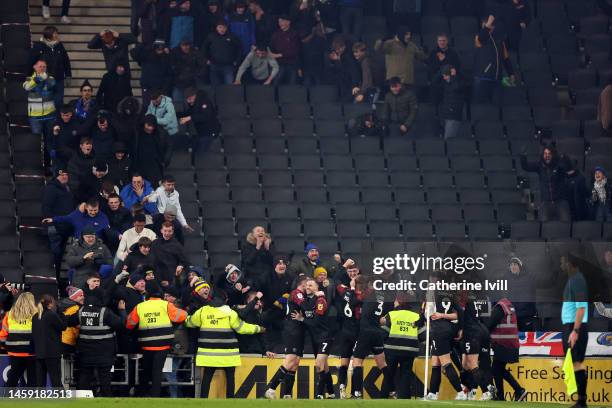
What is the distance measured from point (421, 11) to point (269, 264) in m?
9.60

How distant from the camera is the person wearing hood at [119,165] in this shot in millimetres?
32531

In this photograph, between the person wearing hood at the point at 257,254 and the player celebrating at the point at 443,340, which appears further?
the person wearing hood at the point at 257,254

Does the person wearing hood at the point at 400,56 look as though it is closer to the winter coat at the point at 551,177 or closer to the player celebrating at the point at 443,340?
the winter coat at the point at 551,177

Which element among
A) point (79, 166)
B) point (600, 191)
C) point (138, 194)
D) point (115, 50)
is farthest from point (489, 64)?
point (79, 166)

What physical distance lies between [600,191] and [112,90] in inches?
362

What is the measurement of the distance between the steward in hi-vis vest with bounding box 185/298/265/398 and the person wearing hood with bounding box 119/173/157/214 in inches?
177

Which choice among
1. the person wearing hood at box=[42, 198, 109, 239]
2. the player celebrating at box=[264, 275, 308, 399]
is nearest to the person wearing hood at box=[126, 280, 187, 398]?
the player celebrating at box=[264, 275, 308, 399]

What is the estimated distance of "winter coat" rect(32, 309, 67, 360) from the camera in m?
26.8

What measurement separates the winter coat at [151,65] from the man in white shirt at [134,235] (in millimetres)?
4834

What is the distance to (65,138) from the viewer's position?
107 ft

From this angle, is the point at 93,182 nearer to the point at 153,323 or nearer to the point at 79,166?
the point at 79,166

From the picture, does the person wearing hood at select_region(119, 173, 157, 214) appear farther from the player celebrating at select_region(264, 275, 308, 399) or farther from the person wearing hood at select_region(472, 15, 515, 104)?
the person wearing hood at select_region(472, 15, 515, 104)

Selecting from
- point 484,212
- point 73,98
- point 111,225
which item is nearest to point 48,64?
point 73,98

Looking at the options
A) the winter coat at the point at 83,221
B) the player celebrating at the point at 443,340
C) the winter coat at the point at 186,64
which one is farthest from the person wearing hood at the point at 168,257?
the winter coat at the point at 186,64
